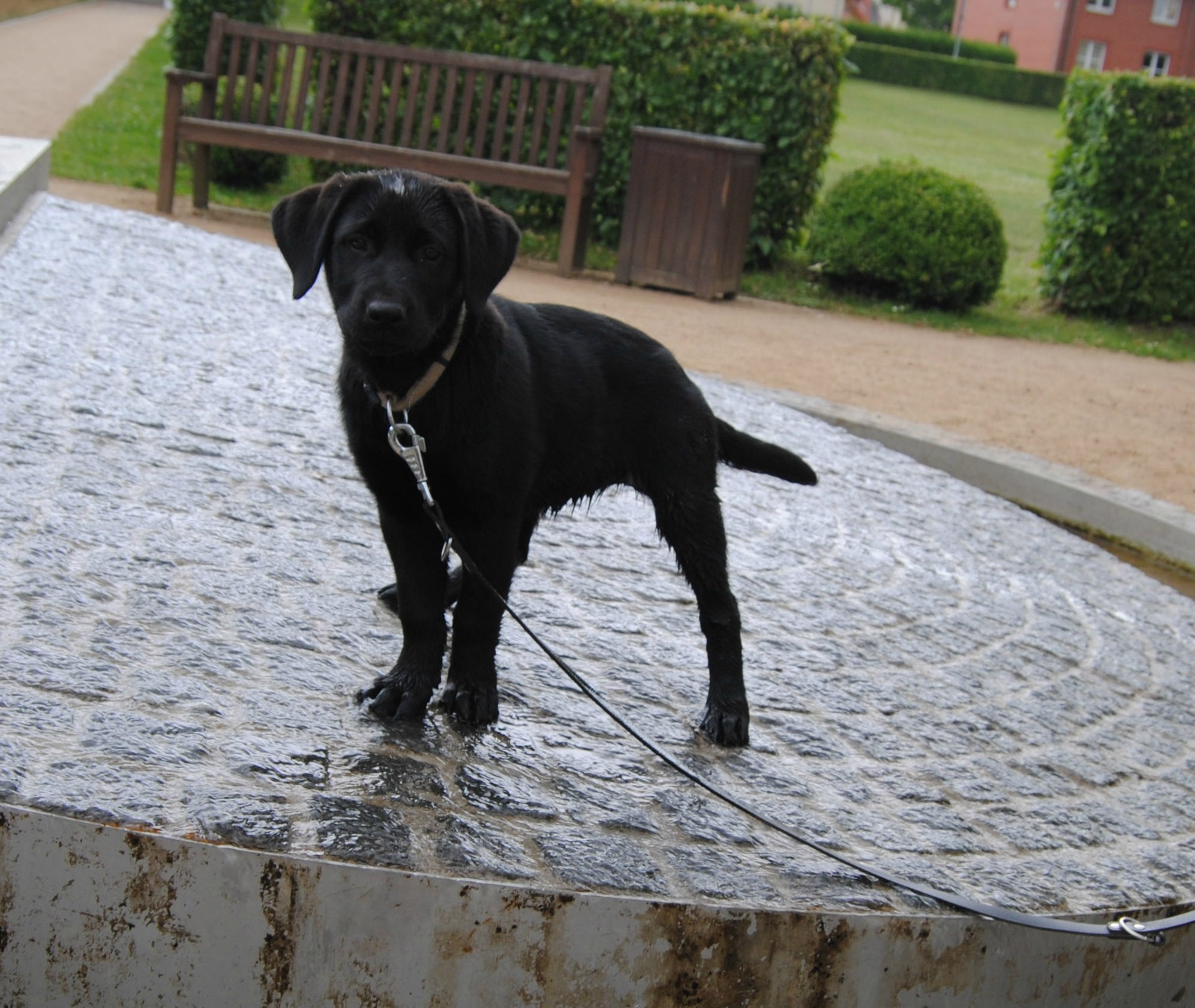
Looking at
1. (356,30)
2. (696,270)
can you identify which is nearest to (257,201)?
(356,30)

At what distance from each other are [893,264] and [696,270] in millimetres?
2063

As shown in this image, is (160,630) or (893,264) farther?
(893,264)

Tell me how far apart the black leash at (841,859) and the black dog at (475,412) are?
0.22 feet

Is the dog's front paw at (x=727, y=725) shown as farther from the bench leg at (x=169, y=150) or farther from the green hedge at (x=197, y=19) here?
the green hedge at (x=197, y=19)

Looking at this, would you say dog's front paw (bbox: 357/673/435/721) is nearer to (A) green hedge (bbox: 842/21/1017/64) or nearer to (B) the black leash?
(B) the black leash

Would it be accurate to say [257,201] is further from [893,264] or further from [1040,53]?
[1040,53]

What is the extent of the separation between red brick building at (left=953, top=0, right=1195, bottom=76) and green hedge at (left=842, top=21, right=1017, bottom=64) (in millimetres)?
2779

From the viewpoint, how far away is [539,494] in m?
3.51

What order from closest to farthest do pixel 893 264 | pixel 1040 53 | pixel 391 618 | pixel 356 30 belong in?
pixel 391 618, pixel 893 264, pixel 356 30, pixel 1040 53

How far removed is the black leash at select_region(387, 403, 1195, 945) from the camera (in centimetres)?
278

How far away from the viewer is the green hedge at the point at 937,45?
54.0 metres

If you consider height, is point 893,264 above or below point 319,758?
above

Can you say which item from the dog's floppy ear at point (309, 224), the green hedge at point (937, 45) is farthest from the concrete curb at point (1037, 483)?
the green hedge at point (937, 45)

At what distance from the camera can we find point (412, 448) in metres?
3.04
